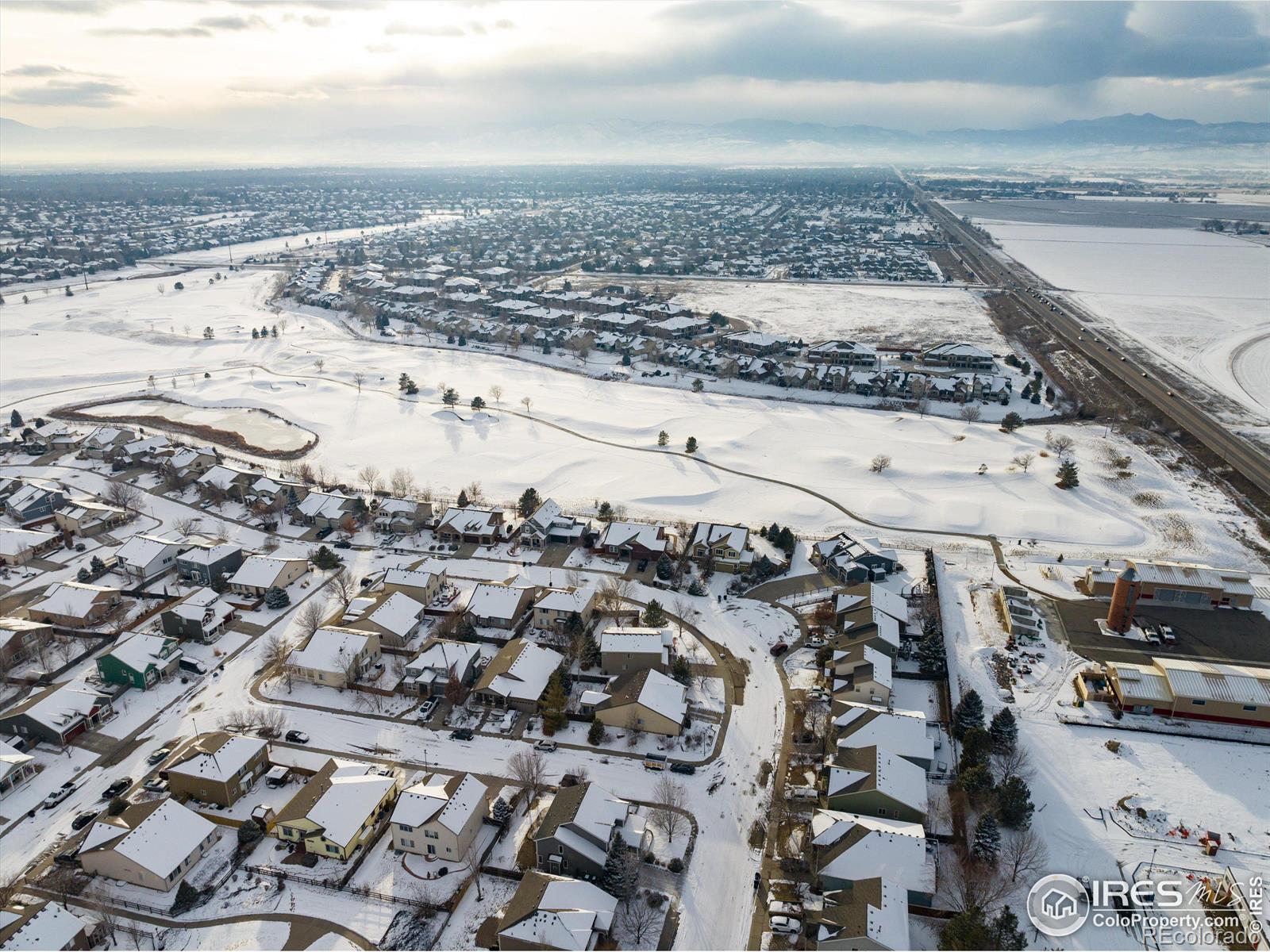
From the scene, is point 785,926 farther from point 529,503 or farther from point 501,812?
point 529,503

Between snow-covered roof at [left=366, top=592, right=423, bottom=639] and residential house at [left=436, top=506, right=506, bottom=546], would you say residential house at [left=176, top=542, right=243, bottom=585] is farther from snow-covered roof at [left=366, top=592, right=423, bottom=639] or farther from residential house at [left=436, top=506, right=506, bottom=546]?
residential house at [left=436, top=506, right=506, bottom=546]

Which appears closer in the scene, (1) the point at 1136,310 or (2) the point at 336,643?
(2) the point at 336,643

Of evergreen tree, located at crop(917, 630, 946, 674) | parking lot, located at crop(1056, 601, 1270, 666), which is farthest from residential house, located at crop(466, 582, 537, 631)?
parking lot, located at crop(1056, 601, 1270, 666)

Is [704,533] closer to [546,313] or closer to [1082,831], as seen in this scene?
[1082,831]

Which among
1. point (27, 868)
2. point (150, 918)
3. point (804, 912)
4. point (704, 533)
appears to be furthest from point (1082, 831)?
point (27, 868)

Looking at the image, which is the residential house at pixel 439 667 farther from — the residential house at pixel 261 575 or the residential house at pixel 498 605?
the residential house at pixel 261 575

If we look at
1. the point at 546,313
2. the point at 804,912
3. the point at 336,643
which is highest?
the point at 546,313

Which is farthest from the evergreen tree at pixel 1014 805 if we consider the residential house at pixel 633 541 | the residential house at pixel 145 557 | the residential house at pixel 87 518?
the residential house at pixel 87 518
